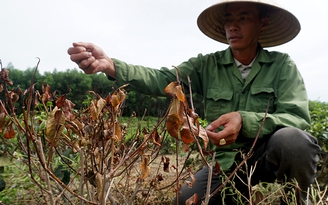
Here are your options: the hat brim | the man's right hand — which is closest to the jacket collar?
the hat brim

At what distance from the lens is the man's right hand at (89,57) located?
4.50 ft

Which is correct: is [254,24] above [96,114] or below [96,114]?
above

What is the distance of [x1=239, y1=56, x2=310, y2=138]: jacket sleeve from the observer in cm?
164

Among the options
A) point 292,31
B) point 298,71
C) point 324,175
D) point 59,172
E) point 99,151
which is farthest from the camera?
point 324,175

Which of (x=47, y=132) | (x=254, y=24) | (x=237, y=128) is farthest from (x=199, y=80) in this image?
(x=47, y=132)

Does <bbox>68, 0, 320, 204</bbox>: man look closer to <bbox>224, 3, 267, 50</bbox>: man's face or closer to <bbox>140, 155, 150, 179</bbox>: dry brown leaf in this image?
<bbox>224, 3, 267, 50</bbox>: man's face

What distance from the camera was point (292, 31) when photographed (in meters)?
2.38

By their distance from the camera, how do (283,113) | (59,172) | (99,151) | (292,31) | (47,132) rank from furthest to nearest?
(292,31) < (283,113) < (59,172) < (99,151) < (47,132)

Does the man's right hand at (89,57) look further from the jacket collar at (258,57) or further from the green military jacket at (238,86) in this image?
the jacket collar at (258,57)

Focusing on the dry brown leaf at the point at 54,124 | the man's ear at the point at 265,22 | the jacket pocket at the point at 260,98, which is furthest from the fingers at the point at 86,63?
the man's ear at the point at 265,22

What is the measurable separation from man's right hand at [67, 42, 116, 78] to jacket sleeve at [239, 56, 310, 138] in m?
0.74

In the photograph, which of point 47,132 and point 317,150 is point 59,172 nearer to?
point 47,132

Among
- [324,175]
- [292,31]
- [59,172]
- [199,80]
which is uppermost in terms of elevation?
[292,31]

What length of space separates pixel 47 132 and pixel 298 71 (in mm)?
1787
